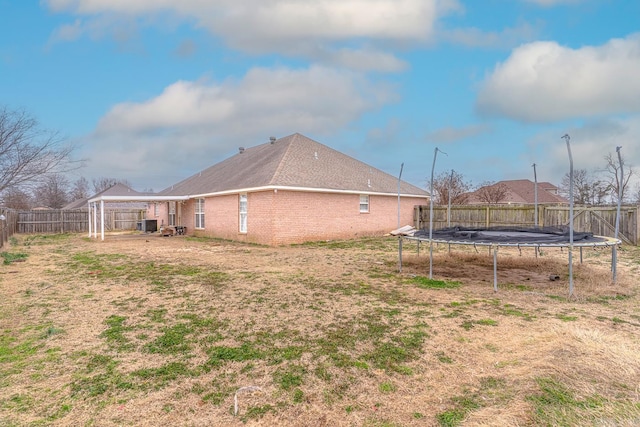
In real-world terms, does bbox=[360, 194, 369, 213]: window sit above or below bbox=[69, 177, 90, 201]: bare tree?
below

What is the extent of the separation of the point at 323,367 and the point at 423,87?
14.8m

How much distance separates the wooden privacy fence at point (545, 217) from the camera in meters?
15.0

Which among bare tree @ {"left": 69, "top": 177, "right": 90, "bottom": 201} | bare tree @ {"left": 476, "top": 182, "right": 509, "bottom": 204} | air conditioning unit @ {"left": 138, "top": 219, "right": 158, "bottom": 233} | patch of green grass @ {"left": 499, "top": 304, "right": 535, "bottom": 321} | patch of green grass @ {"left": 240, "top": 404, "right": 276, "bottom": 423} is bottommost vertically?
patch of green grass @ {"left": 499, "top": 304, "right": 535, "bottom": 321}

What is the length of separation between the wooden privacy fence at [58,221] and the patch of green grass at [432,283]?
26.8 m

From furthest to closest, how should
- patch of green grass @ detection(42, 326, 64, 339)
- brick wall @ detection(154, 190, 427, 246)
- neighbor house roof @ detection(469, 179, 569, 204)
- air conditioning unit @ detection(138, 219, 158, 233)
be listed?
neighbor house roof @ detection(469, 179, 569, 204) < air conditioning unit @ detection(138, 219, 158, 233) < brick wall @ detection(154, 190, 427, 246) < patch of green grass @ detection(42, 326, 64, 339)

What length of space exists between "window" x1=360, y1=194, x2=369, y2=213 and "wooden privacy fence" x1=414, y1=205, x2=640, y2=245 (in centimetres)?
458

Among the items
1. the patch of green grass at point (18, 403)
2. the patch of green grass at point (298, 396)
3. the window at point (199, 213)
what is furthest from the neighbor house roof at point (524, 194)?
the patch of green grass at point (18, 403)

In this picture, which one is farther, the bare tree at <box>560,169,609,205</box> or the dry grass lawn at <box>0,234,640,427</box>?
the bare tree at <box>560,169,609,205</box>

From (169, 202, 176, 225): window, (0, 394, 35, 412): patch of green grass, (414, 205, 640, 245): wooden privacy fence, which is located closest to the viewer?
(0, 394, 35, 412): patch of green grass

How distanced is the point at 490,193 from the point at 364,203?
20521mm

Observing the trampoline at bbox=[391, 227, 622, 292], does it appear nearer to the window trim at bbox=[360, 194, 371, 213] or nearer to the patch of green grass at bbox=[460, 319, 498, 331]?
the patch of green grass at bbox=[460, 319, 498, 331]

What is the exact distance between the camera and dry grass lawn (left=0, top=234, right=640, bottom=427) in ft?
9.02

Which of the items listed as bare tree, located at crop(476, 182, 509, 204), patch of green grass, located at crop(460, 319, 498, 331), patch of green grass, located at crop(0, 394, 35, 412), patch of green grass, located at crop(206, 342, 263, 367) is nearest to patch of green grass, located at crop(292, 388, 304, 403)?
patch of green grass, located at crop(206, 342, 263, 367)

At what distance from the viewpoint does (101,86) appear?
15.7 m
